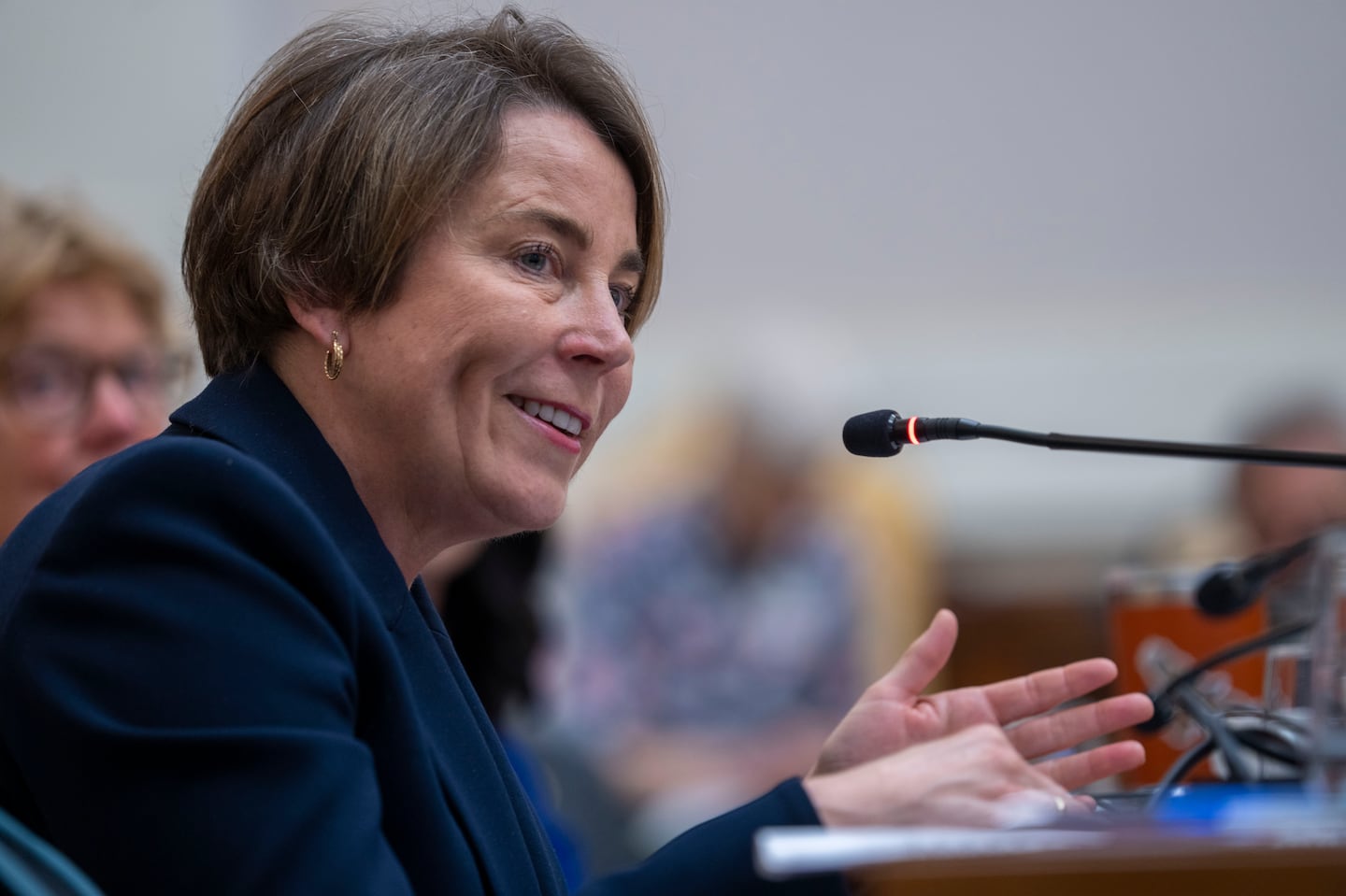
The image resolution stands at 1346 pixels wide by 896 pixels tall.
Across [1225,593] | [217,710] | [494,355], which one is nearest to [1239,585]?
[1225,593]

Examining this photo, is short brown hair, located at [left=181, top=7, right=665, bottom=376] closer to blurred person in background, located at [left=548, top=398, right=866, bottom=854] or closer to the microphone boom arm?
the microphone boom arm

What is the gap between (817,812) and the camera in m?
1.03

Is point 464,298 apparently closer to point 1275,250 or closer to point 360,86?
point 360,86

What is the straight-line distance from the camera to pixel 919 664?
1347mm

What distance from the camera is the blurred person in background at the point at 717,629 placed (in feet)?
12.1

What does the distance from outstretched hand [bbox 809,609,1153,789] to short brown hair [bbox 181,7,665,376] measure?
616 mm

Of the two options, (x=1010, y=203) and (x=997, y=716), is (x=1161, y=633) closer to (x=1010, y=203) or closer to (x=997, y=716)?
(x=997, y=716)

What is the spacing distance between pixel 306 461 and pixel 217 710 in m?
0.36

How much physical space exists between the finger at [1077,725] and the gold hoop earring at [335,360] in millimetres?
734

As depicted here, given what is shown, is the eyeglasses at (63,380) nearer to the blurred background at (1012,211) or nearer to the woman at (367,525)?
the woman at (367,525)

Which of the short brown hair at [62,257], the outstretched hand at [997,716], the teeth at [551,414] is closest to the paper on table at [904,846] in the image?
the outstretched hand at [997,716]

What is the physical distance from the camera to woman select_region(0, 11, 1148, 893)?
1.05 metres

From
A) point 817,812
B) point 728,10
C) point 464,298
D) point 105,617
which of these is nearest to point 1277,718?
point 817,812

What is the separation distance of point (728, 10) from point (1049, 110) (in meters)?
1.12
